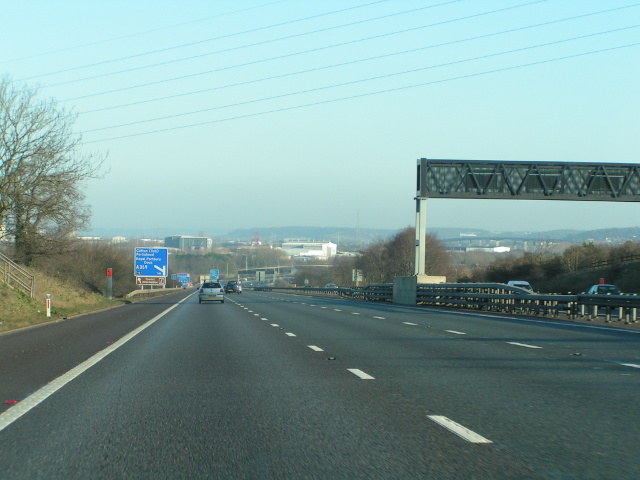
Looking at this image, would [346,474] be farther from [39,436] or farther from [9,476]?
[39,436]

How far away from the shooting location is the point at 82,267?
76375 mm

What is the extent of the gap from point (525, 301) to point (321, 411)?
26342 mm

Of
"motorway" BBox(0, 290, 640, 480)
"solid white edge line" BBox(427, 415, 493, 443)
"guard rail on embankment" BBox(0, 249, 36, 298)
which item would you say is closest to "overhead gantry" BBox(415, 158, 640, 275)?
"guard rail on embankment" BBox(0, 249, 36, 298)

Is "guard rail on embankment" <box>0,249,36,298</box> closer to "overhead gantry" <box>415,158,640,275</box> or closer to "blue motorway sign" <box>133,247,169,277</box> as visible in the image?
"overhead gantry" <box>415,158,640,275</box>

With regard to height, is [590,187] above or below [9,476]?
above

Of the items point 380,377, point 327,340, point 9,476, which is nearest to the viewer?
point 9,476

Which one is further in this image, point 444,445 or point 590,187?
point 590,187

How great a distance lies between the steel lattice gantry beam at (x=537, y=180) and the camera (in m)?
47.9

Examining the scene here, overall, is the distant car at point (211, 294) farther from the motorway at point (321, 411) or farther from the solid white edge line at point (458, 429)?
the solid white edge line at point (458, 429)

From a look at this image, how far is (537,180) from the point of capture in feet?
162

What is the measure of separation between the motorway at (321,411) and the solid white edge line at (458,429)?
0.7 inches

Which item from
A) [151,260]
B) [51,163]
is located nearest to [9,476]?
[51,163]

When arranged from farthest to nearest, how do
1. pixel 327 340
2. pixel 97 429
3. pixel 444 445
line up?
pixel 327 340 < pixel 97 429 < pixel 444 445

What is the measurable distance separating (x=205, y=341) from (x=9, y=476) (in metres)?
12.9
